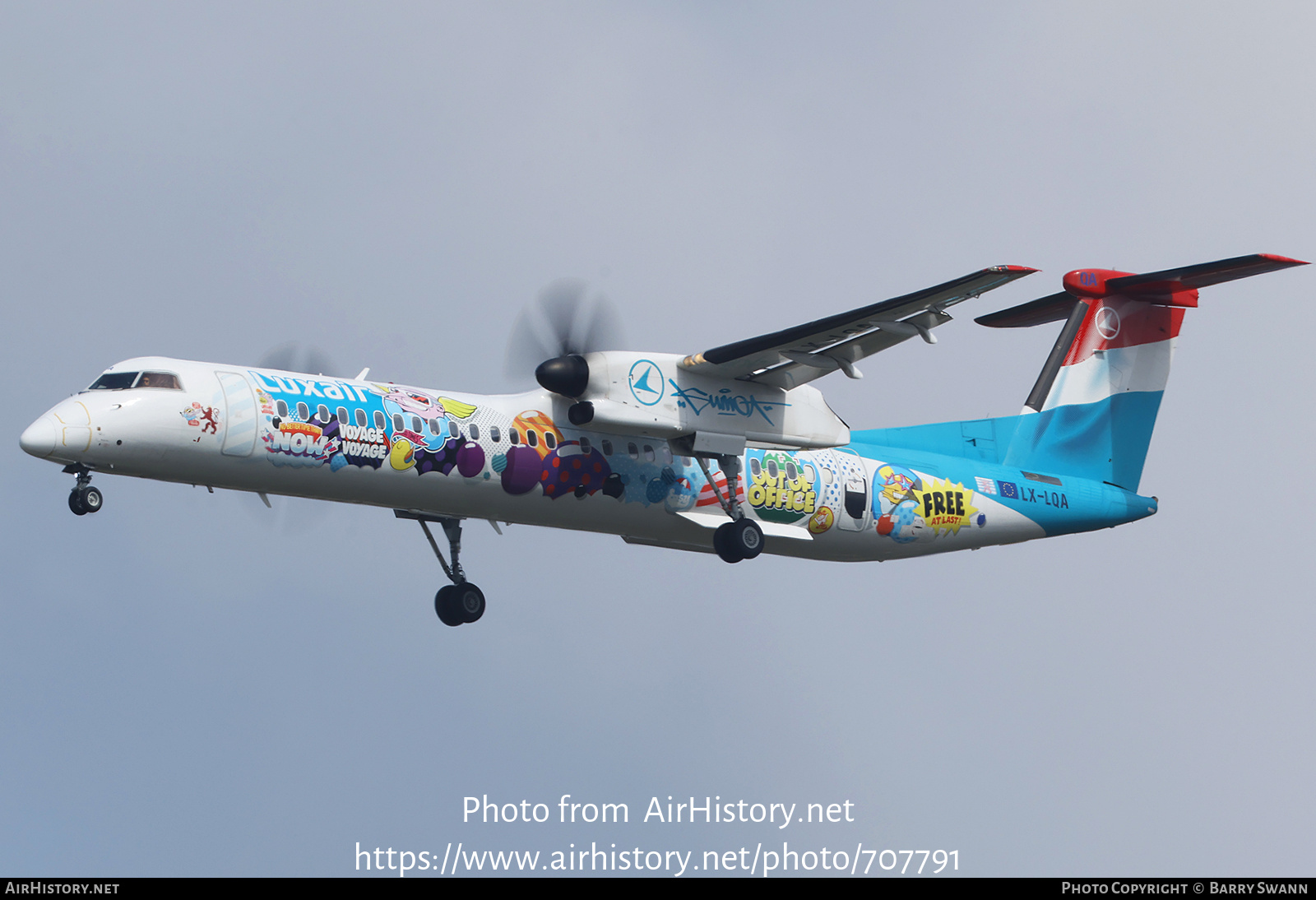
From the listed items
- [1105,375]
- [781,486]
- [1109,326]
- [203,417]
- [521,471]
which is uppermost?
[1109,326]

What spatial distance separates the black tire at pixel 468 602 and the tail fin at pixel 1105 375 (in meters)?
8.39

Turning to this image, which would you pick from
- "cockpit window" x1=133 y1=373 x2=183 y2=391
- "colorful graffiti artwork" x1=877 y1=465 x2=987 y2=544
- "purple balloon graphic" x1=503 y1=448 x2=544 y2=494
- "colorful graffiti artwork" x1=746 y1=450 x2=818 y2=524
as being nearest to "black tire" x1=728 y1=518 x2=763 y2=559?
"colorful graffiti artwork" x1=746 y1=450 x2=818 y2=524

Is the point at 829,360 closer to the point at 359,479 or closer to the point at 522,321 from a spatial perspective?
the point at 522,321

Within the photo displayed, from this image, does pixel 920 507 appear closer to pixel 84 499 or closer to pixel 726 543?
pixel 726 543

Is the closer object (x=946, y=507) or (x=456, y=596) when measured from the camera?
(x=456, y=596)

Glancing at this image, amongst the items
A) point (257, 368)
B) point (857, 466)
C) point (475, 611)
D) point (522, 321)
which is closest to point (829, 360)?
point (857, 466)

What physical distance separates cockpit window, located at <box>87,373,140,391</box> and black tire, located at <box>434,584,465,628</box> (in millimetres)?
5285

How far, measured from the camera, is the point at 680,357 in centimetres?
1769

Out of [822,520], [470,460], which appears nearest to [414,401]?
[470,460]

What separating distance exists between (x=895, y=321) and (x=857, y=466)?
3.41 metres

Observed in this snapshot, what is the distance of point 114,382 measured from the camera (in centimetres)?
1467

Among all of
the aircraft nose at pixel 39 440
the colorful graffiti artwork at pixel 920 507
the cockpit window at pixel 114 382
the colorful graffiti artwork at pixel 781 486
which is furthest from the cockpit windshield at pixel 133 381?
the colorful graffiti artwork at pixel 920 507

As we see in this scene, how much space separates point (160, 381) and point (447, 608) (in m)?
5.21
